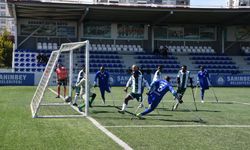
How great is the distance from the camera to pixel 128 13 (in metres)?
46.5

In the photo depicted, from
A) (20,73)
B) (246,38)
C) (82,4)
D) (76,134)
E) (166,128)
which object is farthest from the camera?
(246,38)

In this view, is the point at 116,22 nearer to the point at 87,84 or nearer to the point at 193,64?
the point at 193,64

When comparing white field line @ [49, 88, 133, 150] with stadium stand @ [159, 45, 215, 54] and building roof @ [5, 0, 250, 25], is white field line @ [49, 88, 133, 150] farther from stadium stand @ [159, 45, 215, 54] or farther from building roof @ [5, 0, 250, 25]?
stadium stand @ [159, 45, 215, 54]

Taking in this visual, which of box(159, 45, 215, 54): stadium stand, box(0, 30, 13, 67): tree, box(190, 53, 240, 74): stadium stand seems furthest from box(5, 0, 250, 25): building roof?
box(0, 30, 13, 67): tree

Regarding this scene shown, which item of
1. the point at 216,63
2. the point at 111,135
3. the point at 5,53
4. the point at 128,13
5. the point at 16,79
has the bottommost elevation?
the point at 111,135

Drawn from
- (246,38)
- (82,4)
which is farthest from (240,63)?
(82,4)

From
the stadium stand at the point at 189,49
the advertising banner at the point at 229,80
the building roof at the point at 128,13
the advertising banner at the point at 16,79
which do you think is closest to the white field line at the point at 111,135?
the advertising banner at the point at 16,79

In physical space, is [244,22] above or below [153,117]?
above

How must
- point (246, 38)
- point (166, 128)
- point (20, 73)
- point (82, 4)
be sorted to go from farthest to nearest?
1. point (246, 38)
2. point (82, 4)
3. point (20, 73)
4. point (166, 128)

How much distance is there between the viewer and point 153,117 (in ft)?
53.4

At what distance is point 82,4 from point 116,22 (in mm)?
8483

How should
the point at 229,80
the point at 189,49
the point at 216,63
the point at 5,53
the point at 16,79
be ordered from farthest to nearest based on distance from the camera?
the point at 5,53 → the point at 189,49 → the point at 216,63 → the point at 229,80 → the point at 16,79

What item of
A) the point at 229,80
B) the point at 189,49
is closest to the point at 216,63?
the point at 189,49

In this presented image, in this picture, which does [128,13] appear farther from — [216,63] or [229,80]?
[229,80]
